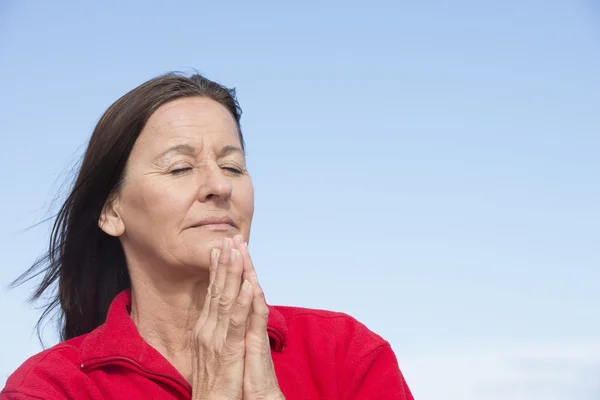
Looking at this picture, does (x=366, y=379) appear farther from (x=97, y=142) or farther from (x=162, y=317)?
(x=97, y=142)

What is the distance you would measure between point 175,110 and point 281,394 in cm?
151

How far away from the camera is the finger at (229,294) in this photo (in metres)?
3.50

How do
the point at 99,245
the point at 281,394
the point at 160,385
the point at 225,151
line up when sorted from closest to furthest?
the point at 281,394 → the point at 160,385 → the point at 225,151 → the point at 99,245

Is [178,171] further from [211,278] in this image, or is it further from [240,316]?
[240,316]

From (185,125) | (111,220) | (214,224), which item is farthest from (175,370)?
(185,125)

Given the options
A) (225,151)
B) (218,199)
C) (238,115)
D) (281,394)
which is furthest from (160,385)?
(238,115)

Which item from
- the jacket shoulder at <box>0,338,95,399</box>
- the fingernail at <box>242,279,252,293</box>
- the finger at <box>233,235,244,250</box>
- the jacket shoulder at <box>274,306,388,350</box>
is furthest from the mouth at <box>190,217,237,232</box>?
the jacket shoulder at <box>0,338,95,399</box>

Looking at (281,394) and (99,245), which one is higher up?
(99,245)

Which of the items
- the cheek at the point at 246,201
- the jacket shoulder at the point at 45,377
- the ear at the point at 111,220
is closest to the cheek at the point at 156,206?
the ear at the point at 111,220

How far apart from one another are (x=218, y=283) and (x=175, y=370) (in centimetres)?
49

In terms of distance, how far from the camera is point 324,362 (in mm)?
3840

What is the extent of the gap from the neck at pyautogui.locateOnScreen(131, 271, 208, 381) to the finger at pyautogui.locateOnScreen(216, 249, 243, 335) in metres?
0.41

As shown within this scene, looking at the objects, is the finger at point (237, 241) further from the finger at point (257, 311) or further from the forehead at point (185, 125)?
the forehead at point (185, 125)

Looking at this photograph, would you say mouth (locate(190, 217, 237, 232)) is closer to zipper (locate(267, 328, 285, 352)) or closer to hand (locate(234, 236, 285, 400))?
hand (locate(234, 236, 285, 400))
